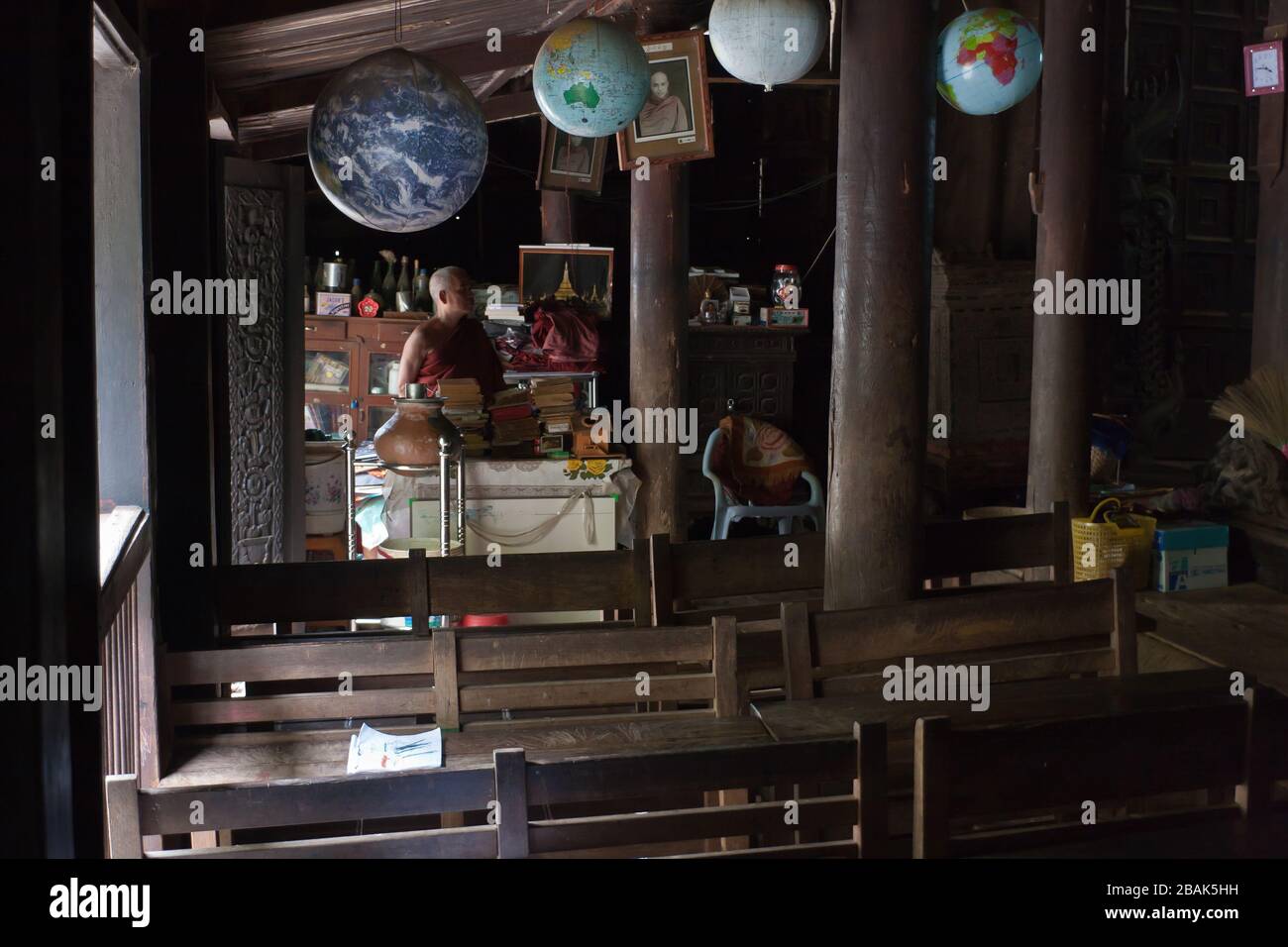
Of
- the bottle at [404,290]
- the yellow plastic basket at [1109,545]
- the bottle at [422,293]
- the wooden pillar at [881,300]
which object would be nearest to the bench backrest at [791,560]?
the wooden pillar at [881,300]

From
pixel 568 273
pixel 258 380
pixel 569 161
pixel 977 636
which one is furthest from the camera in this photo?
pixel 568 273

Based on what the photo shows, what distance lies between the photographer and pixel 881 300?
146 inches

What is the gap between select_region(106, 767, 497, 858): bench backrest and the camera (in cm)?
218

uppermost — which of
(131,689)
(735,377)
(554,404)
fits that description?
(735,377)

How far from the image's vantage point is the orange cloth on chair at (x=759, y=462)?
823 cm

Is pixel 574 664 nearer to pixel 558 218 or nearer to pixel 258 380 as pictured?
pixel 258 380

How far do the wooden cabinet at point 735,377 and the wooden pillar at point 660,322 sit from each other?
2.22m

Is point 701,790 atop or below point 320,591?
below

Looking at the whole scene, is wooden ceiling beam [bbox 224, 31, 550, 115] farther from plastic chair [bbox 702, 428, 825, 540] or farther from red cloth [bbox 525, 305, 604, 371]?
plastic chair [bbox 702, 428, 825, 540]

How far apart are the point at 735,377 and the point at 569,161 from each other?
10.1 feet

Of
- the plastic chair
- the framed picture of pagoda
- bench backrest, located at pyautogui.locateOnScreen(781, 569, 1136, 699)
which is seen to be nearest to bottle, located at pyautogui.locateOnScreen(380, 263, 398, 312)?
the framed picture of pagoda

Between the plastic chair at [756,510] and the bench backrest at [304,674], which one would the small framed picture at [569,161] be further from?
the bench backrest at [304,674]

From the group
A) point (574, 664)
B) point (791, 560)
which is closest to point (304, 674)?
point (574, 664)
